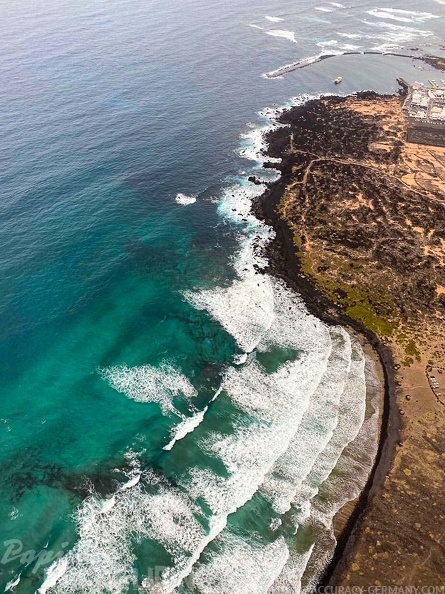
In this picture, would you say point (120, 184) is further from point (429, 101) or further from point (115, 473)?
point (429, 101)

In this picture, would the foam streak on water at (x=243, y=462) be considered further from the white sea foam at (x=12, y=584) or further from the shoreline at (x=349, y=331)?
the white sea foam at (x=12, y=584)

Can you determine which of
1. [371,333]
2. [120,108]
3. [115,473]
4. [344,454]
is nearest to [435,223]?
[371,333]

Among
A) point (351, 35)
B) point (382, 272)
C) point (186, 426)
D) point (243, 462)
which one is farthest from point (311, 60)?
point (243, 462)

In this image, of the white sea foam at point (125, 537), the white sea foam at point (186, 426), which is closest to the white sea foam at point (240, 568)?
the white sea foam at point (125, 537)

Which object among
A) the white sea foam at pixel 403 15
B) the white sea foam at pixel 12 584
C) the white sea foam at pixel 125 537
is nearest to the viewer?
the white sea foam at pixel 12 584

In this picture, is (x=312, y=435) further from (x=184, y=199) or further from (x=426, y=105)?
(x=426, y=105)
